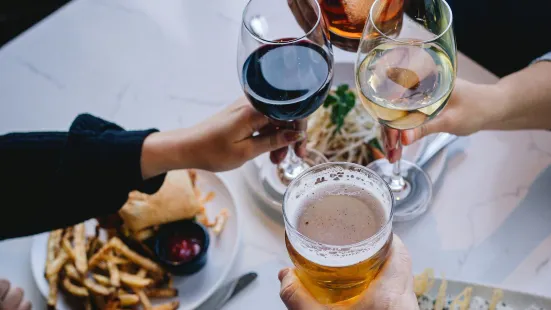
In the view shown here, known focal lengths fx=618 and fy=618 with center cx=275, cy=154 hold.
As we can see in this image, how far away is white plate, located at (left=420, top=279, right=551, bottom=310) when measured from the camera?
1.22 metres

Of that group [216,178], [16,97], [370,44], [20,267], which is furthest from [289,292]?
[16,97]

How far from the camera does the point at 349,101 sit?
1501 mm

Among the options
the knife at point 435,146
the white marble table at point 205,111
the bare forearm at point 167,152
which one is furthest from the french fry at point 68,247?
the knife at point 435,146

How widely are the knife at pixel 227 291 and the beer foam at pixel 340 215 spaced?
0.45 m

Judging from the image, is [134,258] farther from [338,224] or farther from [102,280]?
[338,224]

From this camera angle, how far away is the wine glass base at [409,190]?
140cm

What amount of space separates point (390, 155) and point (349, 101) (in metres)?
0.22

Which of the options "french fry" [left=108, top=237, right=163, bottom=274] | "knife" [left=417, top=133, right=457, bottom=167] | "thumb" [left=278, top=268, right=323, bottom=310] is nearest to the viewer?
"thumb" [left=278, top=268, right=323, bottom=310]

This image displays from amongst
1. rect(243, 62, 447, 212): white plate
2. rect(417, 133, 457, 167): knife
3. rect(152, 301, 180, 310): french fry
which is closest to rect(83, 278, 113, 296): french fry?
rect(152, 301, 180, 310): french fry

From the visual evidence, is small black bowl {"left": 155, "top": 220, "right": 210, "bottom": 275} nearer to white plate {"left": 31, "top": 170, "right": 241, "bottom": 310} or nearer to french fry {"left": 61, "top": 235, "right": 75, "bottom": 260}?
white plate {"left": 31, "top": 170, "right": 241, "bottom": 310}

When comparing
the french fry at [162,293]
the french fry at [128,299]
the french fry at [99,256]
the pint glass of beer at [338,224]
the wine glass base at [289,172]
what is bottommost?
the french fry at [162,293]

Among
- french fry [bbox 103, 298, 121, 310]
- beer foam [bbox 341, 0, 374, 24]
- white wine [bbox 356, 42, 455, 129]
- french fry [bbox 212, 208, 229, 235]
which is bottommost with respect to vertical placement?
french fry [bbox 103, 298, 121, 310]

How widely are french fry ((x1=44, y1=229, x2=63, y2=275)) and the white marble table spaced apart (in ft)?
0.30

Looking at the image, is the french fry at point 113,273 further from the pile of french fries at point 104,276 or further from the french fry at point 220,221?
the french fry at point 220,221
